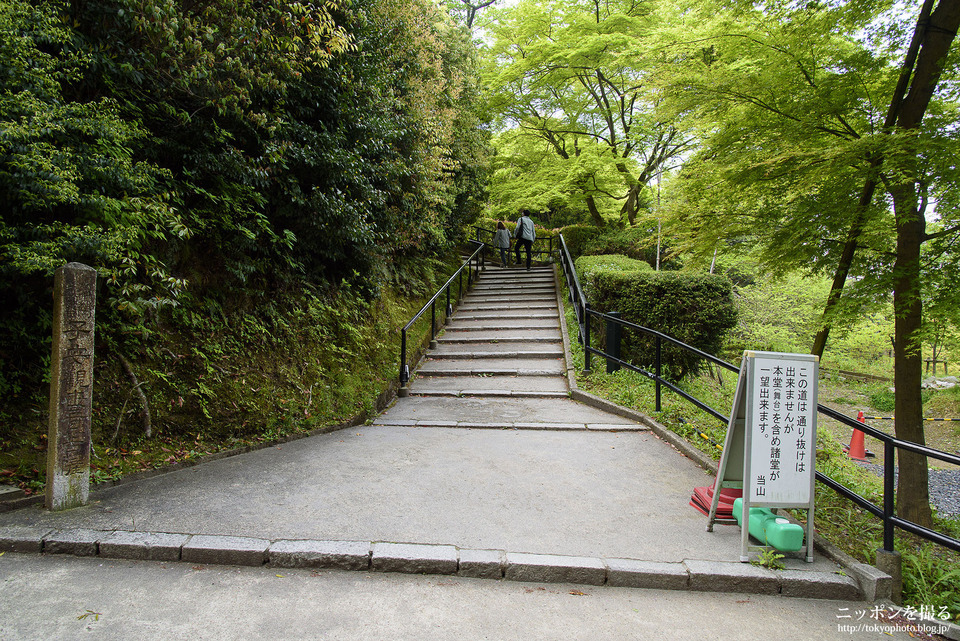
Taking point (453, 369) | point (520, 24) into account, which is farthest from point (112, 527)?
point (520, 24)

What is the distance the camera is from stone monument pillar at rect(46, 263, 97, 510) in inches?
129

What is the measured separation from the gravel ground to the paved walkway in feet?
25.7

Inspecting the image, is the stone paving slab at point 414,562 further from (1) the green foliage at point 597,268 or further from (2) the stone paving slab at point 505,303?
(2) the stone paving slab at point 505,303

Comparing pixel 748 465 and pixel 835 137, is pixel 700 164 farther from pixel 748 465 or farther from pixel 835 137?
pixel 748 465

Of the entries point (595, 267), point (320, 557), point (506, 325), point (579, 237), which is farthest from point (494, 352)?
point (579, 237)

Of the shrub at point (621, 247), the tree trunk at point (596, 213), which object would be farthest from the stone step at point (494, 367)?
the tree trunk at point (596, 213)

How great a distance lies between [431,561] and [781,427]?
2.39 meters

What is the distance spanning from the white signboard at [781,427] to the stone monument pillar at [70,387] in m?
4.58

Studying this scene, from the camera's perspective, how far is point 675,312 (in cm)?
826

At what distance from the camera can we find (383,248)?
8.41 metres

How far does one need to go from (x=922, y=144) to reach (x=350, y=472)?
5.50 metres

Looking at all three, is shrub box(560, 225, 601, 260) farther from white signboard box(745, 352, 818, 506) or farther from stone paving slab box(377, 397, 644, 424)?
white signboard box(745, 352, 818, 506)

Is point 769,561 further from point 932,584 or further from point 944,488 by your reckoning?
point 944,488

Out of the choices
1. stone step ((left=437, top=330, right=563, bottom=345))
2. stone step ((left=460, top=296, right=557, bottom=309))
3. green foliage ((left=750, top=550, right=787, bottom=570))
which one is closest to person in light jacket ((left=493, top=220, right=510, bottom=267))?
stone step ((left=460, top=296, right=557, bottom=309))
